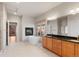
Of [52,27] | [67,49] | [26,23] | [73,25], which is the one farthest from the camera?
[26,23]

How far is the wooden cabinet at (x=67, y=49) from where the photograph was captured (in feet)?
16.0

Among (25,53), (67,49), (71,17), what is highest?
(71,17)

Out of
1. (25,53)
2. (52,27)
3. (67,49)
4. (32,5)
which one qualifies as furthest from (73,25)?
(32,5)

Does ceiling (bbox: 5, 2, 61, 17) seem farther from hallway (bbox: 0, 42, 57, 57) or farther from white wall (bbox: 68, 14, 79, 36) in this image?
hallway (bbox: 0, 42, 57, 57)

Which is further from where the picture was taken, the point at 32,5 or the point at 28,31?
the point at 28,31

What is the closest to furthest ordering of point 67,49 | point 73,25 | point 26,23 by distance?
point 67,49, point 73,25, point 26,23

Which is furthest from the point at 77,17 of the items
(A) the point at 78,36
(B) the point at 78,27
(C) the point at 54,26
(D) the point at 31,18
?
(D) the point at 31,18

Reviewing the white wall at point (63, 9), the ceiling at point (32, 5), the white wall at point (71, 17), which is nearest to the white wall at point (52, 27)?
the white wall at point (63, 9)

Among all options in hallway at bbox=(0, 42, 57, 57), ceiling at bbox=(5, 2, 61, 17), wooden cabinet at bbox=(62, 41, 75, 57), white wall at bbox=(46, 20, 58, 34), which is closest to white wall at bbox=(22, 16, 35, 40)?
ceiling at bbox=(5, 2, 61, 17)

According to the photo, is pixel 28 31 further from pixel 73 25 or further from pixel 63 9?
pixel 73 25

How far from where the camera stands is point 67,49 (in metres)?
5.20

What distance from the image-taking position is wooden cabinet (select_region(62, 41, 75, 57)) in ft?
16.0

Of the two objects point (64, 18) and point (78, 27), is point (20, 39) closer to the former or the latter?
point (64, 18)

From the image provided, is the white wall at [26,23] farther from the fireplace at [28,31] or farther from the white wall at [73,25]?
the white wall at [73,25]
